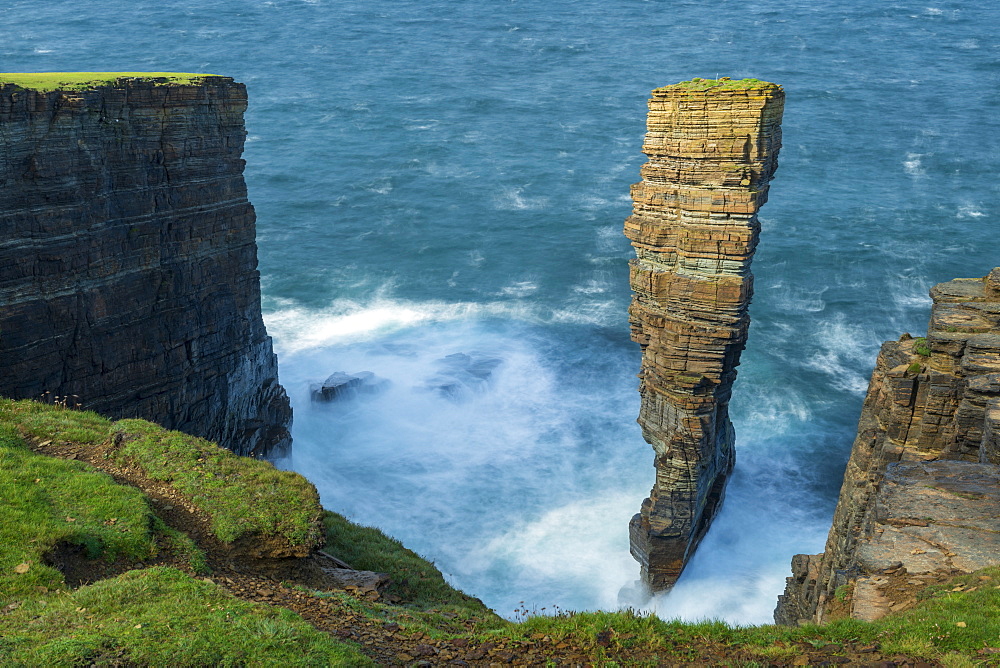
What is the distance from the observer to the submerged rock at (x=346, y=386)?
49250 millimetres

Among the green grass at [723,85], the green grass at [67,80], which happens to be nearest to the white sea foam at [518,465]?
the green grass at [723,85]

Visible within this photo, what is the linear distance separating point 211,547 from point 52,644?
19.5 feet

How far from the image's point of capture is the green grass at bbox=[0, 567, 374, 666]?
1235cm

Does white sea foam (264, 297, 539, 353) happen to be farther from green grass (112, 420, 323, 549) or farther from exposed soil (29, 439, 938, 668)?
exposed soil (29, 439, 938, 668)

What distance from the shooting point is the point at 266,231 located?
73438 millimetres

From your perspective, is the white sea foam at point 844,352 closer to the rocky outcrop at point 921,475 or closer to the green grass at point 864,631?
the rocky outcrop at point 921,475

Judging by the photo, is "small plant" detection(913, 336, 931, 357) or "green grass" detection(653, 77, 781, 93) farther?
"green grass" detection(653, 77, 781, 93)

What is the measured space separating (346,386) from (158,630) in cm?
3722

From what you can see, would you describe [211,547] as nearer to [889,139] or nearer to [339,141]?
[339,141]

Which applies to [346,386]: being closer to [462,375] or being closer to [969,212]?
[462,375]

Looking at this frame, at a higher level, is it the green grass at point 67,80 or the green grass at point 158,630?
the green grass at point 67,80

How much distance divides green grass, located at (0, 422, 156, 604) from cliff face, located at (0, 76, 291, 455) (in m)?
13.6

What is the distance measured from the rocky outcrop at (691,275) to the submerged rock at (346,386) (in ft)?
68.3

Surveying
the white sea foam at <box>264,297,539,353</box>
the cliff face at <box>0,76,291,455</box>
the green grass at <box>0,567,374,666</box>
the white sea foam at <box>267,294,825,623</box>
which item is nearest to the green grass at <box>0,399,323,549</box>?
the green grass at <box>0,567,374,666</box>
